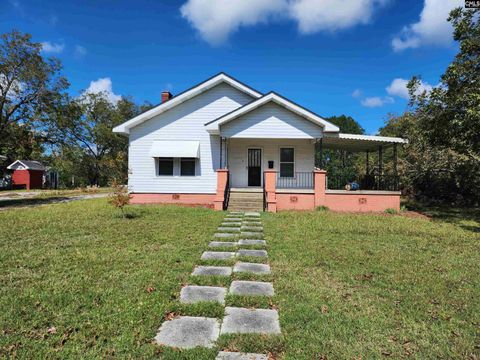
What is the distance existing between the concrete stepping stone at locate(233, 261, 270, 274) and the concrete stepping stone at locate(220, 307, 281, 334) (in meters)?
1.40

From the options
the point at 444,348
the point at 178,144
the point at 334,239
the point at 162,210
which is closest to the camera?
the point at 444,348

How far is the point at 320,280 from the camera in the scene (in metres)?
4.79

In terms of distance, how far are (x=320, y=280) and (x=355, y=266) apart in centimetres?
111

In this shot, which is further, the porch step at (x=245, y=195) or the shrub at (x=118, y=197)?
the porch step at (x=245, y=195)

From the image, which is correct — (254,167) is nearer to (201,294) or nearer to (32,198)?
(201,294)

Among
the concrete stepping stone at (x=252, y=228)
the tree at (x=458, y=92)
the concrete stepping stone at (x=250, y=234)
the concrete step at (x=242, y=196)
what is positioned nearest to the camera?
the concrete stepping stone at (x=250, y=234)

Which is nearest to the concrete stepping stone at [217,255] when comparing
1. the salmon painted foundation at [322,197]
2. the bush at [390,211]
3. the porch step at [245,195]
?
the salmon painted foundation at [322,197]

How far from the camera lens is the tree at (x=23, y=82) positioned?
55.4ft

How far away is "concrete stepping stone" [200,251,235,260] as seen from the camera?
19.4 feet

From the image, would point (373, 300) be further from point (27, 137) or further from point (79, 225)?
point (27, 137)

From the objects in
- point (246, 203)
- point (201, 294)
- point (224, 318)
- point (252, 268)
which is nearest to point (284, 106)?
point (246, 203)

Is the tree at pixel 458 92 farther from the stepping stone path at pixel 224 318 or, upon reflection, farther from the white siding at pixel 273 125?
the stepping stone path at pixel 224 318

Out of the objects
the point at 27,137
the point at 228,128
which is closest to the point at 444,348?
the point at 228,128

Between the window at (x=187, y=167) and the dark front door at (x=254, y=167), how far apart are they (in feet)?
9.99
